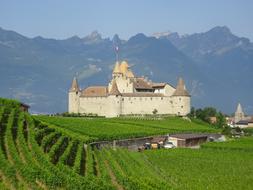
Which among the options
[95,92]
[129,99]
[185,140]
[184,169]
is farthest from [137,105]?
[184,169]

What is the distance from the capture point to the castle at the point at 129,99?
93.4 meters

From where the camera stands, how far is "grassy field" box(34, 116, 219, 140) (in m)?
60.1

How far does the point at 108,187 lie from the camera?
1005 inches

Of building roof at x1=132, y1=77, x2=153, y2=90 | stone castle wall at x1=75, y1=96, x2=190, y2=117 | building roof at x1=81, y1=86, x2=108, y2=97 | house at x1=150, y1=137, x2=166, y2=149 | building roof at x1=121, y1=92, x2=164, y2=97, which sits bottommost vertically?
house at x1=150, y1=137, x2=166, y2=149

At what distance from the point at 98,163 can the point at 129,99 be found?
176ft

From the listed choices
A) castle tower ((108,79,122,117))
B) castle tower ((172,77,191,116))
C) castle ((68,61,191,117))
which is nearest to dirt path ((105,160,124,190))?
castle tower ((108,79,122,117))

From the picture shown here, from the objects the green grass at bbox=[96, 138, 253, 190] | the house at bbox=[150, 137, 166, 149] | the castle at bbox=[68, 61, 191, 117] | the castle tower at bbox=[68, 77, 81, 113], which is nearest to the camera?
the green grass at bbox=[96, 138, 253, 190]

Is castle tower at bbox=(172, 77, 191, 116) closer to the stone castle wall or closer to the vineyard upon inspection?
the stone castle wall

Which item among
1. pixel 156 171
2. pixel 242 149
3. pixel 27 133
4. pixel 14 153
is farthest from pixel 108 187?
pixel 242 149

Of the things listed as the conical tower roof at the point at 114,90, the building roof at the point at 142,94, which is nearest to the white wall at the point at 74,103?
the conical tower roof at the point at 114,90

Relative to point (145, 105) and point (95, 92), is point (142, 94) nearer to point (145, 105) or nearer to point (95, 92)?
point (145, 105)

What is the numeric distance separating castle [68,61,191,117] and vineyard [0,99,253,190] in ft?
86.7

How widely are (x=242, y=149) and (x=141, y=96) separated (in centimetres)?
3701

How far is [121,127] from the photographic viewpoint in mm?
69062
